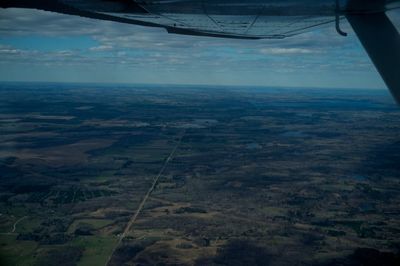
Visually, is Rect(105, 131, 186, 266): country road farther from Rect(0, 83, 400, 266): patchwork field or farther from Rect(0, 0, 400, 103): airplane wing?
Rect(0, 0, 400, 103): airplane wing

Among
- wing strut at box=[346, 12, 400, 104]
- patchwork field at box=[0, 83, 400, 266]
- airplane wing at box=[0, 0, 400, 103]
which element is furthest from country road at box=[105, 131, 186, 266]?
wing strut at box=[346, 12, 400, 104]

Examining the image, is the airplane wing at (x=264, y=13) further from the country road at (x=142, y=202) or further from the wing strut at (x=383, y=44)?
the country road at (x=142, y=202)

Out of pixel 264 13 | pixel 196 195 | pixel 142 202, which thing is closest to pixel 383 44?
pixel 264 13

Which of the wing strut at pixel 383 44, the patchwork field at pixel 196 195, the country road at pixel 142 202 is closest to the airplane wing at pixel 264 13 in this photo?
the wing strut at pixel 383 44

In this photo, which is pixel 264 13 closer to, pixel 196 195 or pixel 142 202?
pixel 142 202

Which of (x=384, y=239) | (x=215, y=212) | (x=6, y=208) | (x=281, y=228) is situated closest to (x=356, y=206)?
(x=384, y=239)

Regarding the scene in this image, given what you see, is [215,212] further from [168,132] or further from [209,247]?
[168,132]

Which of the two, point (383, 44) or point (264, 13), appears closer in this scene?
point (383, 44)

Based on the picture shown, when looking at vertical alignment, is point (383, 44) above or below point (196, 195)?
above
